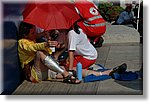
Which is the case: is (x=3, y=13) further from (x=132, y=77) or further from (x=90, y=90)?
(x=132, y=77)

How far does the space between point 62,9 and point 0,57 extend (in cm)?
125

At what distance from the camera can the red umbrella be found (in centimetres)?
521

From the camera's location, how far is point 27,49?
16.9 feet

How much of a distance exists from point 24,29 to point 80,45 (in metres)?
0.90

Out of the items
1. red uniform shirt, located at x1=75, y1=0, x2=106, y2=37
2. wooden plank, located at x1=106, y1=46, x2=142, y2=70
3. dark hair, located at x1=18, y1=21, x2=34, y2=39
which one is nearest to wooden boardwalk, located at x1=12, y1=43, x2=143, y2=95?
dark hair, located at x1=18, y1=21, x2=34, y2=39

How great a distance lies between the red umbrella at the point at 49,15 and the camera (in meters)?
5.21

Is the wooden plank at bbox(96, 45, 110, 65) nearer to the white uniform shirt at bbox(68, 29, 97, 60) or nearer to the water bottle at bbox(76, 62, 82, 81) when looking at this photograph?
the white uniform shirt at bbox(68, 29, 97, 60)

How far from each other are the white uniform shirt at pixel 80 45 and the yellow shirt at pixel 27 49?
1.75 ft

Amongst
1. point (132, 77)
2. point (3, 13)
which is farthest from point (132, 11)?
point (3, 13)

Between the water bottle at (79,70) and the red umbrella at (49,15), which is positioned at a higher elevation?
the red umbrella at (49,15)

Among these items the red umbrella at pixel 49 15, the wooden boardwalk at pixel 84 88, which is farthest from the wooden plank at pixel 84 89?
the red umbrella at pixel 49 15

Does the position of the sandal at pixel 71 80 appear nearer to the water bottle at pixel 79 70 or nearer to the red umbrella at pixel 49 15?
the water bottle at pixel 79 70

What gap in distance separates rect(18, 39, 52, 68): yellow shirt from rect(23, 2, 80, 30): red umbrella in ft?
0.90

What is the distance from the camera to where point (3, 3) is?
4730 mm
